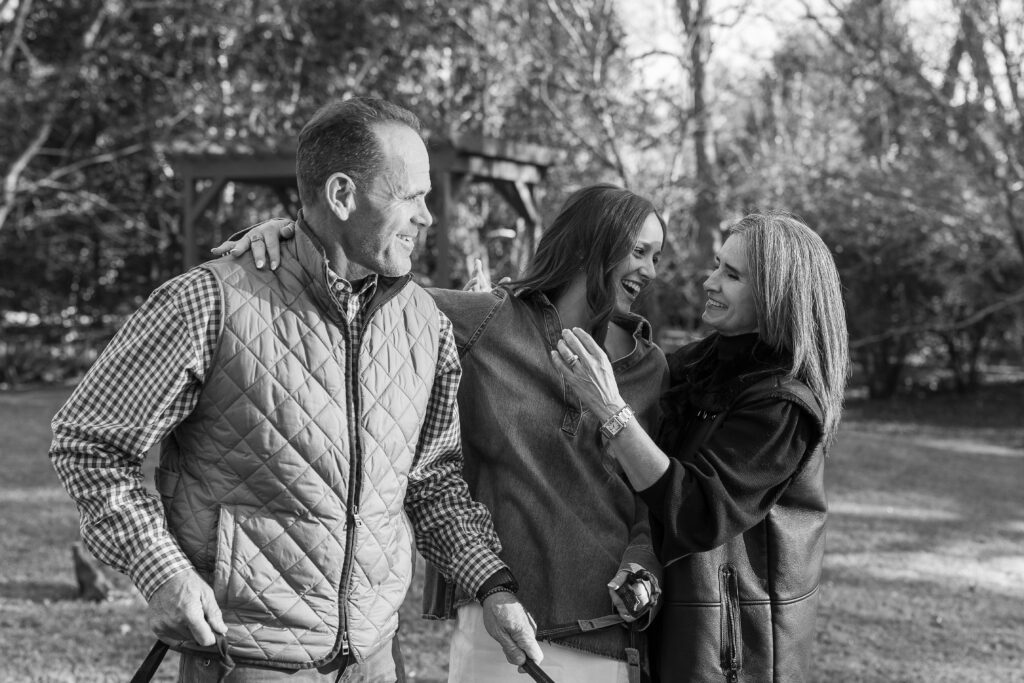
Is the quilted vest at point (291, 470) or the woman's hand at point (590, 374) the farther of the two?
the woman's hand at point (590, 374)

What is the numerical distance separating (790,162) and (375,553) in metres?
12.1

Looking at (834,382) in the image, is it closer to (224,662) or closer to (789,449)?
(789,449)

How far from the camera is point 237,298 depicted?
1.90 metres

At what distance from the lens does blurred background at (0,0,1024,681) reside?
37.5ft

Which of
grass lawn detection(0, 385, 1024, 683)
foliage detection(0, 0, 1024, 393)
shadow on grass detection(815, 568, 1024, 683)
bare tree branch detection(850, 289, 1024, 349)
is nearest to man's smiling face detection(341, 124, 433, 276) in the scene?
grass lawn detection(0, 385, 1024, 683)

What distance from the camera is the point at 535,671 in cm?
225

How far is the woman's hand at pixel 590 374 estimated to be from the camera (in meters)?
2.26

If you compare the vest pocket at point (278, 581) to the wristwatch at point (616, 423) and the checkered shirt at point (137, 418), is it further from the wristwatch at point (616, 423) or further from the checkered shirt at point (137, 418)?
the wristwatch at point (616, 423)

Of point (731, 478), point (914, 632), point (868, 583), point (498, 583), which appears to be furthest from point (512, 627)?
point (868, 583)

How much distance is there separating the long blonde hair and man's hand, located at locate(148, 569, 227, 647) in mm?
1272

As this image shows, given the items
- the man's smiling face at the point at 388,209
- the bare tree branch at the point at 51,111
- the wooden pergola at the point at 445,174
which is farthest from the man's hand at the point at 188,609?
the bare tree branch at the point at 51,111

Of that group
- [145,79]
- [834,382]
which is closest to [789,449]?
[834,382]

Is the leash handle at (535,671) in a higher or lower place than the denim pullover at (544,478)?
lower

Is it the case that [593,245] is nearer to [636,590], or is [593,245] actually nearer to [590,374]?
[590,374]
